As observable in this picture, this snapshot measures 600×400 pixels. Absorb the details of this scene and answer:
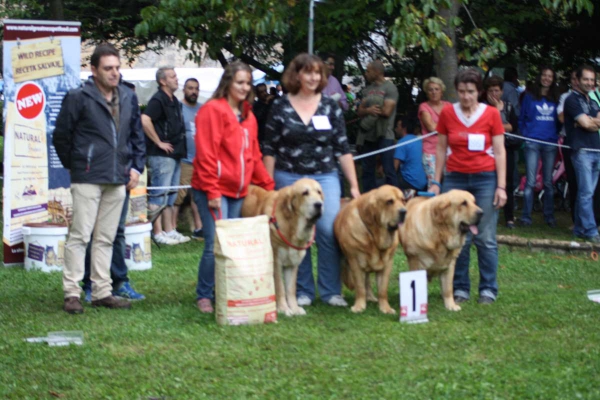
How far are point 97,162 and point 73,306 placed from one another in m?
1.12

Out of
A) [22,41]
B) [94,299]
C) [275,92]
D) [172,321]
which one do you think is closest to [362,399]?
[172,321]

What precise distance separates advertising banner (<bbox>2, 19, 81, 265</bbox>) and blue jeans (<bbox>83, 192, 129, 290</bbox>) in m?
2.03

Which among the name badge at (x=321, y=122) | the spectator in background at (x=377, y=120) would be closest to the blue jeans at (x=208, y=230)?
the name badge at (x=321, y=122)

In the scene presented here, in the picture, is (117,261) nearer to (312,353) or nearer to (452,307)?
(312,353)

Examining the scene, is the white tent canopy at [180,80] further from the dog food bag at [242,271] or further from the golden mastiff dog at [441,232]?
the dog food bag at [242,271]

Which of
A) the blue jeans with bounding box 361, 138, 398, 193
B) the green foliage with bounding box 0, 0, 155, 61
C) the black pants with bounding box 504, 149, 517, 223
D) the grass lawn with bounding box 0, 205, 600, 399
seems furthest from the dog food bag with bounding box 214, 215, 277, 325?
the green foliage with bounding box 0, 0, 155, 61

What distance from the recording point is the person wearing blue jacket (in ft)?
41.3

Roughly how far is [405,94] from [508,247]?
9.82m

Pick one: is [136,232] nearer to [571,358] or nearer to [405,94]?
[571,358]

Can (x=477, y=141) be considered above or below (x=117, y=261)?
above

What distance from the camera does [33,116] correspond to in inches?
390

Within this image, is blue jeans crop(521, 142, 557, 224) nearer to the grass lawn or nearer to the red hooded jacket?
the grass lawn

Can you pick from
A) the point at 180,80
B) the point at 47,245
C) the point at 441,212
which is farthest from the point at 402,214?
the point at 180,80

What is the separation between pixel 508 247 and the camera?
11.1 m
